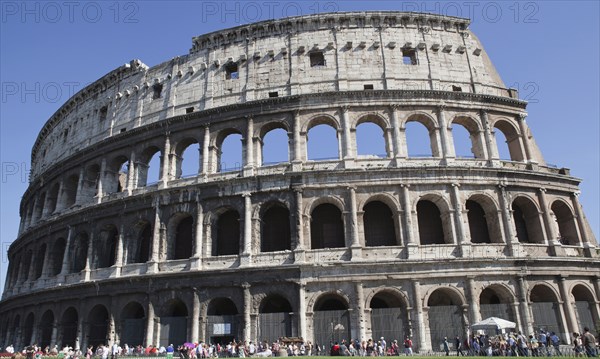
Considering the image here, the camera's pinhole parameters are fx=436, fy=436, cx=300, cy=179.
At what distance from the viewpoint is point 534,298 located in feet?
67.0

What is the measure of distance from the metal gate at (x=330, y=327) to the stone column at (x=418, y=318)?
2.83 m

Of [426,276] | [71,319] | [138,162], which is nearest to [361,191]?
[426,276]

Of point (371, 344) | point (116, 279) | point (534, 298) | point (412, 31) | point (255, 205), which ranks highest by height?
point (412, 31)

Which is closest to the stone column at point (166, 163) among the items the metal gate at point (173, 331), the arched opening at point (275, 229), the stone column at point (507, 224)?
the arched opening at point (275, 229)

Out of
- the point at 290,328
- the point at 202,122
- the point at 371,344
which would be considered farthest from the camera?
the point at 202,122

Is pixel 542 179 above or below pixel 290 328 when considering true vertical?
above

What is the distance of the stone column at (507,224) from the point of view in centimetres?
1953

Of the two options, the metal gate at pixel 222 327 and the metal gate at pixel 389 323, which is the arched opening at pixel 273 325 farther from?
the metal gate at pixel 389 323

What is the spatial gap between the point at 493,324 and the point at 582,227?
8913 millimetres

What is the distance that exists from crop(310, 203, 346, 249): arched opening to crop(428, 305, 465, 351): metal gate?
4993 millimetres

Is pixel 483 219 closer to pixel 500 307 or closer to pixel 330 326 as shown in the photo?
pixel 500 307

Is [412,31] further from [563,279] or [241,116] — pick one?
[563,279]

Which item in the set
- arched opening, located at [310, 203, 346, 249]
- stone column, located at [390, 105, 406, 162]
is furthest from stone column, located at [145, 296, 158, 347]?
stone column, located at [390, 105, 406, 162]

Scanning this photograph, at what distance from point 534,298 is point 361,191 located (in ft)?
31.5
